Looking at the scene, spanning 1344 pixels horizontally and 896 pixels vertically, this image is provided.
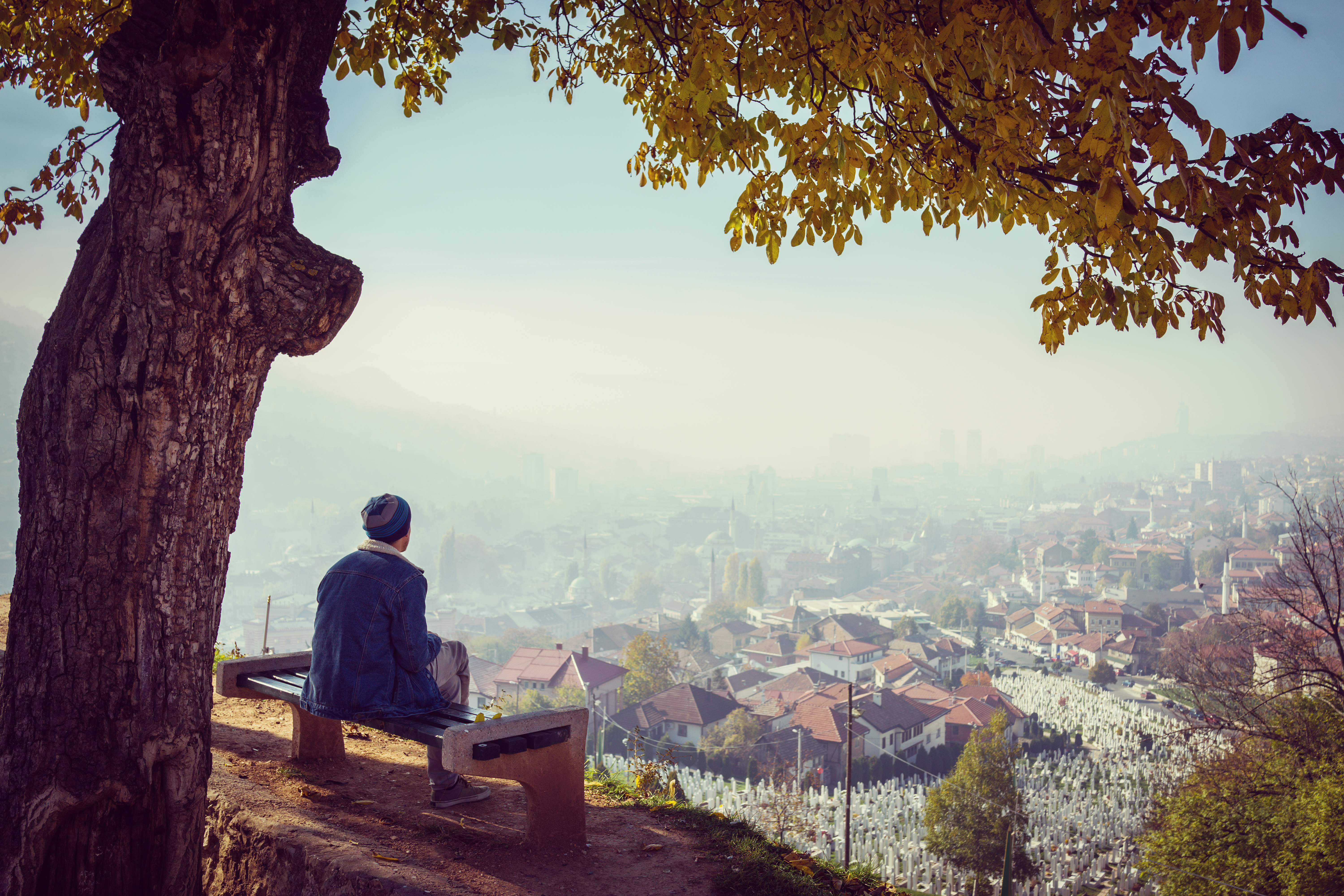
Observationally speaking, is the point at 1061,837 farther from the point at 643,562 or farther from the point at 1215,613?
the point at 643,562

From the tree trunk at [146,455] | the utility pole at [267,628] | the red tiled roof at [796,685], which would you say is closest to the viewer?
the tree trunk at [146,455]

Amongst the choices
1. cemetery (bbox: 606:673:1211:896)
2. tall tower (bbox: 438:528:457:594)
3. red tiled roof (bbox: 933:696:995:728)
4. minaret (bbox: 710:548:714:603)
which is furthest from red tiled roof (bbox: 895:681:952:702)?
tall tower (bbox: 438:528:457:594)

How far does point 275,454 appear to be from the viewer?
130 metres

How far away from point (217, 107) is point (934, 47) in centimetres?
206

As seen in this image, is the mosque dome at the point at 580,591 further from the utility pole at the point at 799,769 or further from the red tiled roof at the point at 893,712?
the utility pole at the point at 799,769

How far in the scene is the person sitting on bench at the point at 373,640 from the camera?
280 cm

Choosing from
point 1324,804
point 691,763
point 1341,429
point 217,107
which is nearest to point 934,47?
point 217,107

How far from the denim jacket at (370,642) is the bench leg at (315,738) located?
2.76ft

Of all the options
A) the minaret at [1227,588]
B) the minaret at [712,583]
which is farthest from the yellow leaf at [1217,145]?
the minaret at [712,583]

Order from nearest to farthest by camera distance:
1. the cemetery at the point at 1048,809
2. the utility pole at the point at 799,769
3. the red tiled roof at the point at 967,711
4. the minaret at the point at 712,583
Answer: the cemetery at the point at 1048,809
the utility pole at the point at 799,769
the red tiled roof at the point at 967,711
the minaret at the point at 712,583

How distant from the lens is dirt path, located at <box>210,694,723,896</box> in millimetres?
2545

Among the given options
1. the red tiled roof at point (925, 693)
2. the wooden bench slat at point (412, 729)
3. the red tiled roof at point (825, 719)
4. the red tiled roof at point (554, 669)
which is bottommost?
the red tiled roof at point (825, 719)

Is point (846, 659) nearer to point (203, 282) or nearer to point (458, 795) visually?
point (458, 795)

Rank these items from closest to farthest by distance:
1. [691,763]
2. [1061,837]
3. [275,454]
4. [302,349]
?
[302,349]
[1061,837]
[691,763]
[275,454]
